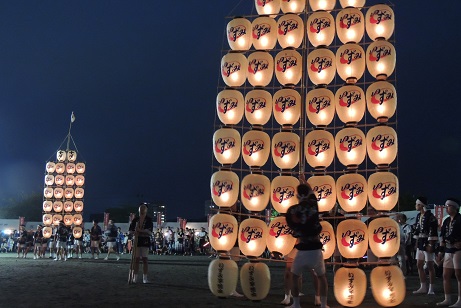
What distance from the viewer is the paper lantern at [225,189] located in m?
10.2

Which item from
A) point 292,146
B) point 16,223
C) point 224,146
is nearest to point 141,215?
point 224,146

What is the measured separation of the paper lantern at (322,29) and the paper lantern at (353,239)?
13.3ft

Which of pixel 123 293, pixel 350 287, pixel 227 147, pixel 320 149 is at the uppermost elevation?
pixel 227 147

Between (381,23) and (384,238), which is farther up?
(381,23)

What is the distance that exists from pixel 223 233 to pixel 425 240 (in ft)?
14.7

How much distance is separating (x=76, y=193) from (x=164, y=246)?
712 centimetres

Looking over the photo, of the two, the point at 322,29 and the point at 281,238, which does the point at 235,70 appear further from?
the point at 281,238

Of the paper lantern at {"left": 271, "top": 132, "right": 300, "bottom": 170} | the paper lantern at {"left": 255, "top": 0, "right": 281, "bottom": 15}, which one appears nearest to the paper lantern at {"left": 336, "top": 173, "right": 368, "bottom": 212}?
the paper lantern at {"left": 271, "top": 132, "right": 300, "bottom": 170}

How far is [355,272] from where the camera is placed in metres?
8.84

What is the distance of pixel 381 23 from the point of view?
10.2m

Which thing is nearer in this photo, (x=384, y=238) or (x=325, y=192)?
(x=384, y=238)

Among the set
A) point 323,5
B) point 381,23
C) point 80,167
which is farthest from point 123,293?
point 80,167

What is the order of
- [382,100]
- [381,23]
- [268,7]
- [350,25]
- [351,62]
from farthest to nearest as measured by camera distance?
[268,7]
[350,25]
[381,23]
[351,62]
[382,100]

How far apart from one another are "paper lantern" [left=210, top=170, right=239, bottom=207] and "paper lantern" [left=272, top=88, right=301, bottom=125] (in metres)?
1.60
